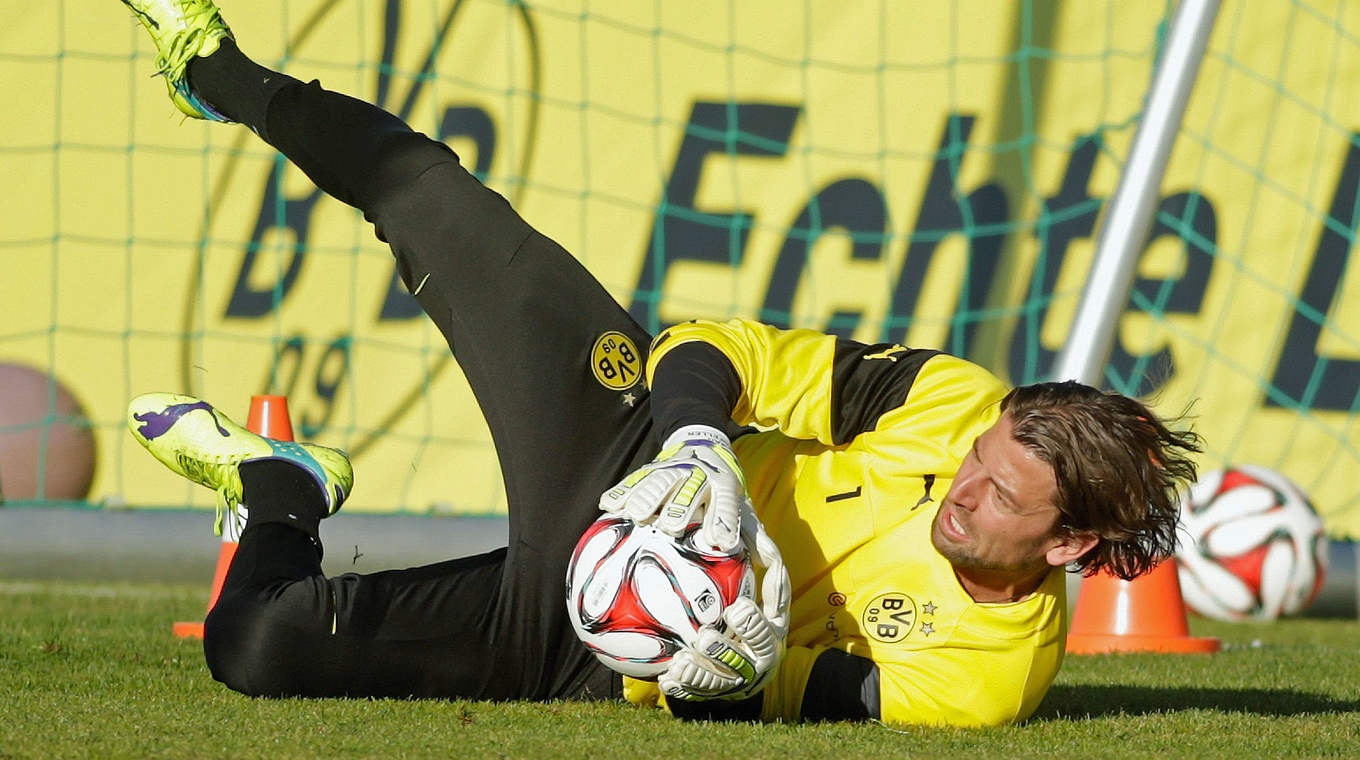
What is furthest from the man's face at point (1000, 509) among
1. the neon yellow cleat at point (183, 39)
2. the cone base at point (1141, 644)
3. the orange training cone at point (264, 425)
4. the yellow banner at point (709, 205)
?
the yellow banner at point (709, 205)

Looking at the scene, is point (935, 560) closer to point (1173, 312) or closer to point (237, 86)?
point (237, 86)

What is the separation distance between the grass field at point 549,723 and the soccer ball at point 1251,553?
1.62 meters

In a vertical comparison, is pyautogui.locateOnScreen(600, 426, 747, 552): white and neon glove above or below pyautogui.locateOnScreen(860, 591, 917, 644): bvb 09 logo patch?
above

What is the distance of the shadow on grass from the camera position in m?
3.20

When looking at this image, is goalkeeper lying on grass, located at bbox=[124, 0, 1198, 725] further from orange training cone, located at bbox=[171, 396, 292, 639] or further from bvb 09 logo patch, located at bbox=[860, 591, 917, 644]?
orange training cone, located at bbox=[171, 396, 292, 639]

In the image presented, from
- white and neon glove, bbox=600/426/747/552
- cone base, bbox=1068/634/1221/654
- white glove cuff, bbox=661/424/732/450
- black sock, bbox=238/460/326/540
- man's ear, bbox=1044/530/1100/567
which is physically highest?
white glove cuff, bbox=661/424/732/450

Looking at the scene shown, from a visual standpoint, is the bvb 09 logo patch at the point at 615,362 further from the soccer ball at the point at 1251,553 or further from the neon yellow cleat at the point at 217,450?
the soccer ball at the point at 1251,553

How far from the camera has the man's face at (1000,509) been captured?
2709 mm

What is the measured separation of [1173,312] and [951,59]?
5.00 feet

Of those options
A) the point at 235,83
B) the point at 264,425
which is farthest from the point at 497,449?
the point at 264,425

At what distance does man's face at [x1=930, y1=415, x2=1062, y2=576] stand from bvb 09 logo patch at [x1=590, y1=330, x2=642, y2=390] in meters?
0.68

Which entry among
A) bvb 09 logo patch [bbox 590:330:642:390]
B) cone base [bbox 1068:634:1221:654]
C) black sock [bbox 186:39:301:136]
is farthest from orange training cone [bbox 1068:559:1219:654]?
black sock [bbox 186:39:301:136]

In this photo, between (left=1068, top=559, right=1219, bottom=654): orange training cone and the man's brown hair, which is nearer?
the man's brown hair

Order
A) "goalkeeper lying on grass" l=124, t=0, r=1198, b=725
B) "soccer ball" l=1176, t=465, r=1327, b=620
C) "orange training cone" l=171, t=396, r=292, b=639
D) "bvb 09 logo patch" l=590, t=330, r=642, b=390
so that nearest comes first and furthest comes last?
"goalkeeper lying on grass" l=124, t=0, r=1198, b=725 → "bvb 09 logo patch" l=590, t=330, r=642, b=390 → "orange training cone" l=171, t=396, r=292, b=639 → "soccer ball" l=1176, t=465, r=1327, b=620
